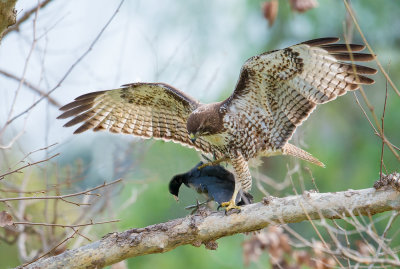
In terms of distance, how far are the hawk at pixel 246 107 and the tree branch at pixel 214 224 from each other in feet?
1.20

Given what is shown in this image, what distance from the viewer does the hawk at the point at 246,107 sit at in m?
5.17

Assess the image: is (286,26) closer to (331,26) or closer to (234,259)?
(331,26)

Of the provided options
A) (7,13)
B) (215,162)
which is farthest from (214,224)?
(7,13)

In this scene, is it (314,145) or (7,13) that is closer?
(7,13)

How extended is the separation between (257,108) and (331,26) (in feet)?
39.2

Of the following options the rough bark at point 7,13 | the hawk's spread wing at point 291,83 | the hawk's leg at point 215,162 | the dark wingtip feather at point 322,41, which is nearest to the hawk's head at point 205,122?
the hawk's spread wing at point 291,83

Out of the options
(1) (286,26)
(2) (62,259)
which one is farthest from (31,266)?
(1) (286,26)

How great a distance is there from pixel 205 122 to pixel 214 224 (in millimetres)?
1385

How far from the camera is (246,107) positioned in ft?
18.4

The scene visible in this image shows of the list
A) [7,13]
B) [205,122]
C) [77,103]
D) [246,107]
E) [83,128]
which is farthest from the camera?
[83,128]

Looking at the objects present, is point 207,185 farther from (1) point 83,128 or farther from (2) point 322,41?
(2) point 322,41

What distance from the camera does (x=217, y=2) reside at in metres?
19.5

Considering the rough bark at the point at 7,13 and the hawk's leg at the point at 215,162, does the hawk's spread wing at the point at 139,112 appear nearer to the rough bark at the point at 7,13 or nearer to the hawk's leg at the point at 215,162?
the hawk's leg at the point at 215,162

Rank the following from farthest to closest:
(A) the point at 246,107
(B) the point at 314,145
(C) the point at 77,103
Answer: (B) the point at 314,145 → (C) the point at 77,103 → (A) the point at 246,107
